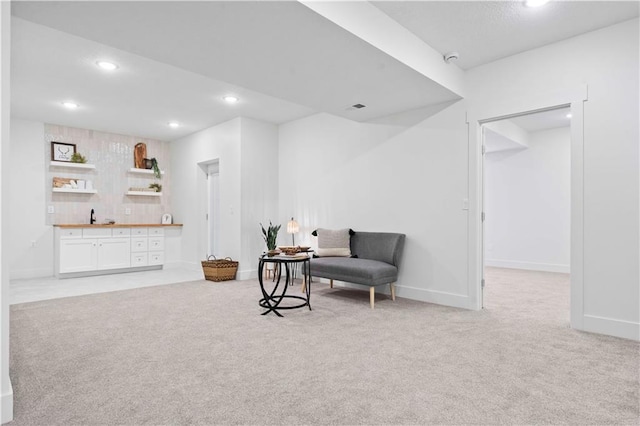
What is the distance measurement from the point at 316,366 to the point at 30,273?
5947 millimetres

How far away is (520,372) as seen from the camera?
2301 mm

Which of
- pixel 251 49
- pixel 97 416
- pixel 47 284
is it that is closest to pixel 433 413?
pixel 97 416

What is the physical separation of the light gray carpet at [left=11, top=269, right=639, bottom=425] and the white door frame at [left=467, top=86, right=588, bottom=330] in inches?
11.9

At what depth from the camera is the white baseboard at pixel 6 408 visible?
5.62 feet

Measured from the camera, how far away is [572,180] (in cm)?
328

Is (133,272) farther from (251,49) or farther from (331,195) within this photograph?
(251,49)

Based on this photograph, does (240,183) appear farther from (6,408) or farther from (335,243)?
(6,408)

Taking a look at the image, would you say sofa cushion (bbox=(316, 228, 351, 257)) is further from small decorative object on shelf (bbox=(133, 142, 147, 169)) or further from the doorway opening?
small decorative object on shelf (bbox=(133, 142, 147, 169))

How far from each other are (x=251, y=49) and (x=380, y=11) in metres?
1.07

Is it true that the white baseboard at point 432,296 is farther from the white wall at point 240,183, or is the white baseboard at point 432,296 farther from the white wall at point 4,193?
the white wall at point 4,193

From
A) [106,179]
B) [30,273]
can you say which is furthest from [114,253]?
[106,179]

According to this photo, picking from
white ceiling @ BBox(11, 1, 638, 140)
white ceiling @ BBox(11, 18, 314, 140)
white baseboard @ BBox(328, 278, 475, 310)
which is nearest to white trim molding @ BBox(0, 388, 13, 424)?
white ceiling @ BBox(11, 1, 638, 140)

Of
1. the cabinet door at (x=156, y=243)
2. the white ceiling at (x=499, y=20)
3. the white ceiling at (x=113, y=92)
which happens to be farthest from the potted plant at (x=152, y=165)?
the white ceiling at (x=499, y=20)

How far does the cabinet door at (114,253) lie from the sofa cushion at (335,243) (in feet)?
12.6
